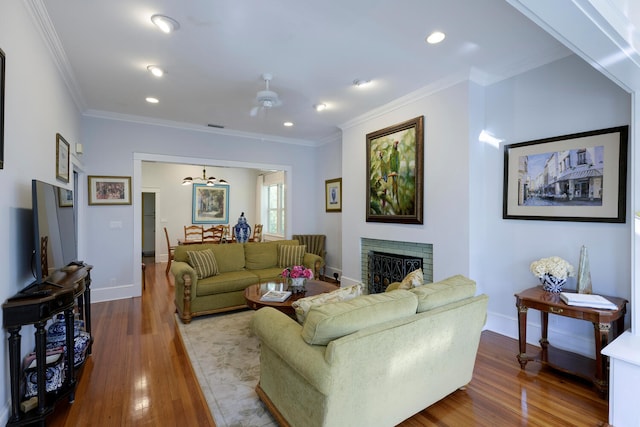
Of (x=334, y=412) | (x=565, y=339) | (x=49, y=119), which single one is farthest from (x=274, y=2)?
(x=565, y=339)

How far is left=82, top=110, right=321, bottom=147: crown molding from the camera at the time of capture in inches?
182

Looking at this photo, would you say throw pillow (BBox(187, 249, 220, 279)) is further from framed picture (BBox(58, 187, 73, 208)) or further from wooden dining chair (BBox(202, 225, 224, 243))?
wooden dining chair (BBox(202, 225, 224, 243))

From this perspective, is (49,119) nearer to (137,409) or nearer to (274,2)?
(274,2)

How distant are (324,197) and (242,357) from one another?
12.9 ft

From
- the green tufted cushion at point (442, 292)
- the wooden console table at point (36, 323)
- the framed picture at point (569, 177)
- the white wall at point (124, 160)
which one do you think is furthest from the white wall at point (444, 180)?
the wooden console table at point (36, 323)

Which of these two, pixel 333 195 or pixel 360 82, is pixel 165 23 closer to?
pixel 360 82

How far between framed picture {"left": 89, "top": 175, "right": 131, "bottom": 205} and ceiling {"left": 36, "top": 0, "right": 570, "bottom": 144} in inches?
42.0

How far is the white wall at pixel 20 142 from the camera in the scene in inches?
71.9

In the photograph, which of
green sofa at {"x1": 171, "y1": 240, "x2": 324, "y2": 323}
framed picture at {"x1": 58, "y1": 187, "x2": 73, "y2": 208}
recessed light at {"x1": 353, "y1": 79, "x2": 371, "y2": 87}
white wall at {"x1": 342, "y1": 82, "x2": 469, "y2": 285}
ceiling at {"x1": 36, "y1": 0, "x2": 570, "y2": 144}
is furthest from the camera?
Result: green sofa at {"x1": 171, "y1": 240, "x2": 324, "y2": 323}

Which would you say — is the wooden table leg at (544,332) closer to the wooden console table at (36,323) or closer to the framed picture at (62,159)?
the wooden console table at (36,323)

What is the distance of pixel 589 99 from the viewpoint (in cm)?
271

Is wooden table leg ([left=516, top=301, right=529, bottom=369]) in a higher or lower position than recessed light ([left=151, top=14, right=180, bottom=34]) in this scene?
lower

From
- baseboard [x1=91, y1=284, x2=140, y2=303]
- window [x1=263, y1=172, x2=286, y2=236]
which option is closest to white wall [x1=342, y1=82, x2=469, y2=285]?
baseboard [x1=91, y1=284, x2=140, y2=303]

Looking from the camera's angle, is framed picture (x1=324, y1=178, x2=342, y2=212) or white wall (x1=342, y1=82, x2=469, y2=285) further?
framed picture (x1=324, y1=178, x2=342, y2=212)
